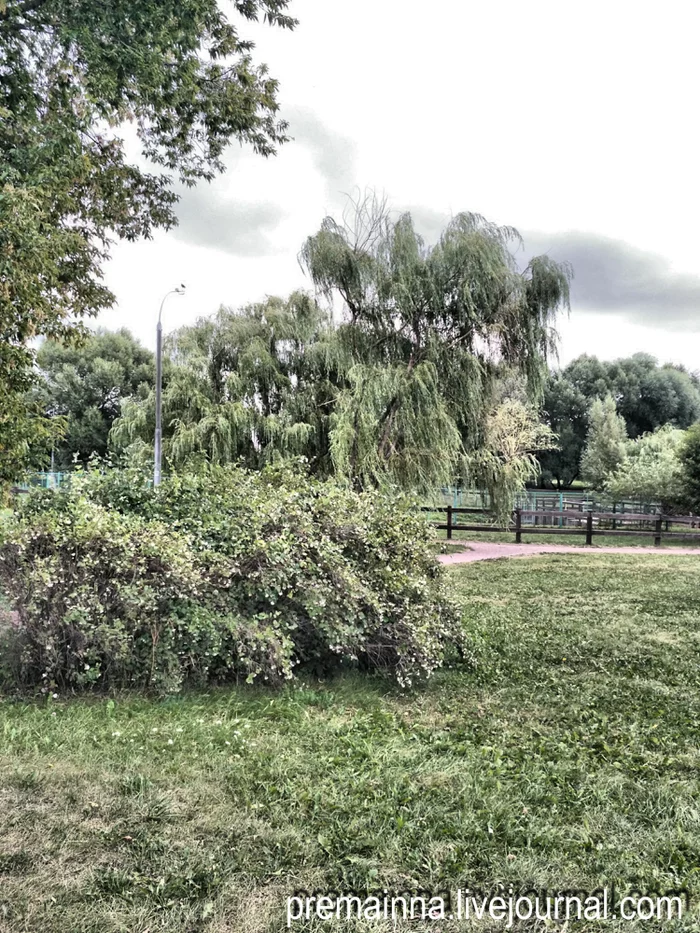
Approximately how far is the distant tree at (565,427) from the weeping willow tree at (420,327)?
30950 millimetres

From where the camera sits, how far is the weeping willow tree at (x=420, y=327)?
44.3 feet

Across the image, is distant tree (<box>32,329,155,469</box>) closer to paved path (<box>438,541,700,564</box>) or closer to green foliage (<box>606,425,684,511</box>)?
paved path (<box>438,541,700,564</box>)

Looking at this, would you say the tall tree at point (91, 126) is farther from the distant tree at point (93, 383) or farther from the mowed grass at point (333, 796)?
the distant tree at point (93, 383)

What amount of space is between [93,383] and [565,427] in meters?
33.1

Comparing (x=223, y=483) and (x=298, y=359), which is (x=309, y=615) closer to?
(x=223, y=483)

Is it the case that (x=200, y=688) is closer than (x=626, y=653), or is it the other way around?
(x=200, y=688)

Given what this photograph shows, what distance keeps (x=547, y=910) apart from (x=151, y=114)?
8.21 metres

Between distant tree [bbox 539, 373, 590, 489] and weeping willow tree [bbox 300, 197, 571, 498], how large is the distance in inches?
1219

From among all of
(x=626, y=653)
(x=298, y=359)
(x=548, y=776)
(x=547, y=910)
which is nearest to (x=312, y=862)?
(x=547, y=910)

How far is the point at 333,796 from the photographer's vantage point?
2877 mm

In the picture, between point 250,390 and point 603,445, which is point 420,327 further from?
point 603,445

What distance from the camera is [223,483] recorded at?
565cm

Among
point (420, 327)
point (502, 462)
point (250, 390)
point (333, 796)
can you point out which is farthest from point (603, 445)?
point (333, 796)

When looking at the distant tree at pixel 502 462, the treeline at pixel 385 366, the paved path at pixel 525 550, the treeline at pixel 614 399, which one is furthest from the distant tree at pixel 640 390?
the treeline at pixel 385 366
